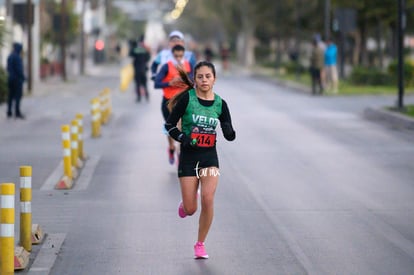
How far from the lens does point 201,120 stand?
31.2 ft

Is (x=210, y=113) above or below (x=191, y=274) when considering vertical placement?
above

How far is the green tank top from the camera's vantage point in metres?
9.48

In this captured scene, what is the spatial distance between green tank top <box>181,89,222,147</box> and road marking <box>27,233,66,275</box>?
5.10 feet

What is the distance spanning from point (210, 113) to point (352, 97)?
28411 mm

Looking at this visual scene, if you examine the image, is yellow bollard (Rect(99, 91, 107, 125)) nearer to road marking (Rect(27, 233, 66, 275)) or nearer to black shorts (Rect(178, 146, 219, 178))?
road marking (Rect(27, 233, 66, 275))

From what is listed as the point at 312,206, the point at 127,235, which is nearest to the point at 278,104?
the point at 312,206

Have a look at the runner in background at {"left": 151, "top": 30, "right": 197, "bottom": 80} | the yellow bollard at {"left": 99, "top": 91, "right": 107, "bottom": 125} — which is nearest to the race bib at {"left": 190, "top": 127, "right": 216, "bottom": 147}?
the runner in background at {"left": 151, "top": 30, "right": 197, "bottom": 80}

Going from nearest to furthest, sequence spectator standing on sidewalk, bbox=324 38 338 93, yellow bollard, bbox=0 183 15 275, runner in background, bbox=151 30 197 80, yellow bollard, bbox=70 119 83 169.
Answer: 1. yellow bollard, bbox=0 183 15 275
2. runner in background, bbox=151 30 197 80
3. yellow bollard, bbox=70 119 83 169
4. spectator standing on sidewalk, bbox=324 38 338 93

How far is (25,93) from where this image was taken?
40.2m

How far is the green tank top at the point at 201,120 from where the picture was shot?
9.48 meters

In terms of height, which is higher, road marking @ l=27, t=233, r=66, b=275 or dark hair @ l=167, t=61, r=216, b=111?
dark hair @ l=167, t=61, r=216, b=111

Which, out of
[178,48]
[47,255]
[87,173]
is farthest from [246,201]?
[47,255]

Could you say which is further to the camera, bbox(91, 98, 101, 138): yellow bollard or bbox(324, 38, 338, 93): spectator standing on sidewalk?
bbox(324, 38, 338, 93): spectator standing on sidewalk

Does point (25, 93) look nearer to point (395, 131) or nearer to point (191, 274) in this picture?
point (395, 131)
